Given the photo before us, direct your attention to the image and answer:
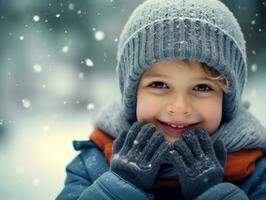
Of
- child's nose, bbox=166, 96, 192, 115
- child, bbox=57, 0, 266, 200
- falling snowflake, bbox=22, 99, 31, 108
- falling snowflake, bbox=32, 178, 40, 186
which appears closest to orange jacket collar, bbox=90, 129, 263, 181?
child, bbox=57, 0, 266, 200

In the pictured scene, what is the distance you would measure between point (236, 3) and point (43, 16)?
241 cm

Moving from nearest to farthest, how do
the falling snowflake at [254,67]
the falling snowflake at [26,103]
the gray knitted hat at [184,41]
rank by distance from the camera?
1. the gray knitted hat at [184,41]
2. the falling snowflake at [26,103]
3. the falling snowflake at [254,67]

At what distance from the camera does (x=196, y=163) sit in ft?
7.59

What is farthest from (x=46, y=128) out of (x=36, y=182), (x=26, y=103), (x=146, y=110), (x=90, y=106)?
(x=146, y=110)

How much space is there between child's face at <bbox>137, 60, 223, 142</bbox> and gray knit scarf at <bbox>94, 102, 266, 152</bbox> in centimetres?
7

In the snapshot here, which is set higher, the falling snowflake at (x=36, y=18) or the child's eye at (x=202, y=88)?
the falling snowflake at (x=36, y=18)

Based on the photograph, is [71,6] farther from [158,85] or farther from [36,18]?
[158,85]

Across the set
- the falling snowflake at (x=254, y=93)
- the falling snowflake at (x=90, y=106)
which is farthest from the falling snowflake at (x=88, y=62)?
the falling snowflake at (x=254, y=93)

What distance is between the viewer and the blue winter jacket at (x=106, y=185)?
7.46ft

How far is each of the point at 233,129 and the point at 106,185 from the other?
0.55 metres

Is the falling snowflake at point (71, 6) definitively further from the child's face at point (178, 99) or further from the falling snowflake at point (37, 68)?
the child's face at point (178, 99)

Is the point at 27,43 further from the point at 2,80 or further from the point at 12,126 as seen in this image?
the point at 12,126

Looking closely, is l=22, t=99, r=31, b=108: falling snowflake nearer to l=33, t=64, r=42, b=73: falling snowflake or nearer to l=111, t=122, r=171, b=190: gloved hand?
l=33, t=64, r=42, b=73: falling snowflake

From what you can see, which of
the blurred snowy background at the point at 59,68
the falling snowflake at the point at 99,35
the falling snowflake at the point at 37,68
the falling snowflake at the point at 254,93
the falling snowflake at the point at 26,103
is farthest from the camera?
the falling snowflake at the point at 99,35
